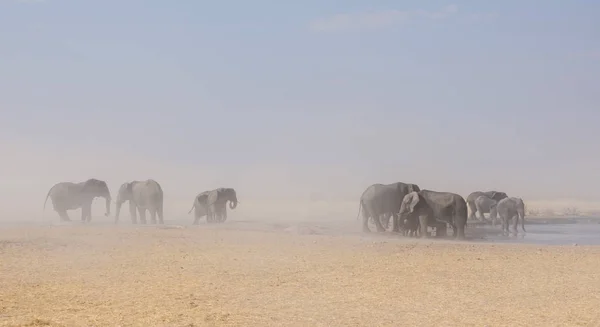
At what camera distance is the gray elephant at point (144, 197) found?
43.6 meters

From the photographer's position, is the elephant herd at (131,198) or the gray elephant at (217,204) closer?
the elephant herd at (131,198)

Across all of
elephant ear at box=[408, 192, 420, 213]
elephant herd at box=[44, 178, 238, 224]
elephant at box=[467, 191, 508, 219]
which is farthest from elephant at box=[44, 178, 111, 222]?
elephant at box=[467, 191, 508, 219]

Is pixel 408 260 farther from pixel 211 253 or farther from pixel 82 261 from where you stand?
pixel 82 261

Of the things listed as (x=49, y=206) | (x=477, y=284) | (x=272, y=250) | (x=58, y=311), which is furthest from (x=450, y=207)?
(x=49, y=206)

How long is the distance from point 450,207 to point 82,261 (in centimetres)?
1793

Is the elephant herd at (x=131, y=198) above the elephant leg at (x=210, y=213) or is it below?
above

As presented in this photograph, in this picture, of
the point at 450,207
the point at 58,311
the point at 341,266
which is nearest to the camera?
the point at 58,311

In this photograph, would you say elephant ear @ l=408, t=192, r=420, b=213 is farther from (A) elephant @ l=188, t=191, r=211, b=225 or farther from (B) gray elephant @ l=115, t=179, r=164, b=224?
(A) elephant @ l=188, t=191, r=211, b=225

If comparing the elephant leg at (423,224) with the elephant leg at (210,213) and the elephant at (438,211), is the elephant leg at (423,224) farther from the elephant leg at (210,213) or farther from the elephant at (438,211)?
the elephant leg at (210,213)

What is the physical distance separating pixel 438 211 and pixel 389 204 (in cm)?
495

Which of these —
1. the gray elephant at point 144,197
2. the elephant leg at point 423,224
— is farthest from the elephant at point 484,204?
the gray elephant at point 144,197

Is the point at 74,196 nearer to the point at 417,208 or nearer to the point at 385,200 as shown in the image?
the point at 385,200

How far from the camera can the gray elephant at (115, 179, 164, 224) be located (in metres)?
43.6

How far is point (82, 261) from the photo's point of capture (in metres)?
19.6
